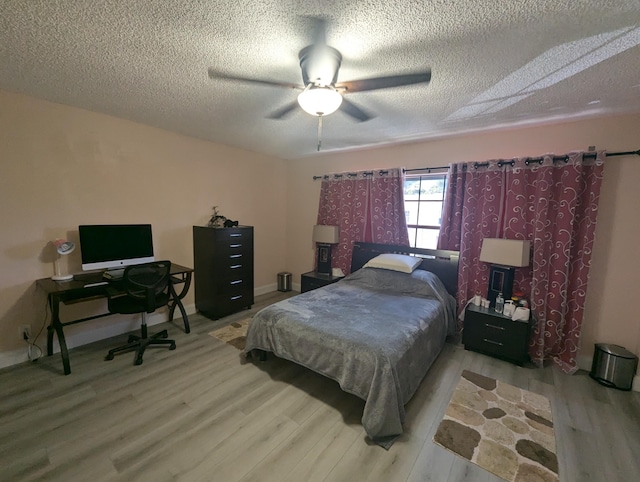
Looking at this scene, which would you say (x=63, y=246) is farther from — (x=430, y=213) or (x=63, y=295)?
(x=430, y=213)

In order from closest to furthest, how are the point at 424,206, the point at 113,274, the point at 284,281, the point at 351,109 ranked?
the point at 351,109 → the point at 113,274 → the point at 424,206 → the point at 284,281

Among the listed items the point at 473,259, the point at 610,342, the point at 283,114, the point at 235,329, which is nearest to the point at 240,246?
the point at 235,329

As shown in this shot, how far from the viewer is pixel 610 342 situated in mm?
2463

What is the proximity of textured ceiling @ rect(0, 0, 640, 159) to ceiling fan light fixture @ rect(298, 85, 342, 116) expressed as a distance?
0.25 meters

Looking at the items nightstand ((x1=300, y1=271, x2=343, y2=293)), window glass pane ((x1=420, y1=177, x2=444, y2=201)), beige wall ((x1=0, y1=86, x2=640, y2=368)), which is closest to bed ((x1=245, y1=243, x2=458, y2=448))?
nightstand ((x1=300, y1=271, x2=343, y2=293))

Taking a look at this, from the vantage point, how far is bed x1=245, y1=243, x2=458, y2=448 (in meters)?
1.73

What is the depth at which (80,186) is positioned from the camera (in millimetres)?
2652

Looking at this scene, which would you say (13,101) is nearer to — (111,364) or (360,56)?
(111,364)

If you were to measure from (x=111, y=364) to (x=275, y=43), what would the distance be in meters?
3.02

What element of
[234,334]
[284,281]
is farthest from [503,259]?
[284,281]

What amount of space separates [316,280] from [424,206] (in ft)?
6.20

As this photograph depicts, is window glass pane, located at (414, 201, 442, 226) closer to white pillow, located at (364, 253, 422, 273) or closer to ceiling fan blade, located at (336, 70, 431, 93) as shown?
white pillow, located at (364, 253, 422, 273)

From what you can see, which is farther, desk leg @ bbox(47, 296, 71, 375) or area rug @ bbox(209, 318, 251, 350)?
area rug @ bbox(209, 318, 251, 350)

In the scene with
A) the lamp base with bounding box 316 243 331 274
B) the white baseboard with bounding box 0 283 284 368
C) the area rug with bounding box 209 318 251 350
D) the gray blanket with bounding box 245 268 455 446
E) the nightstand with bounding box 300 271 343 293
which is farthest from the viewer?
the lamp base with bounding box 316 243 331 274
